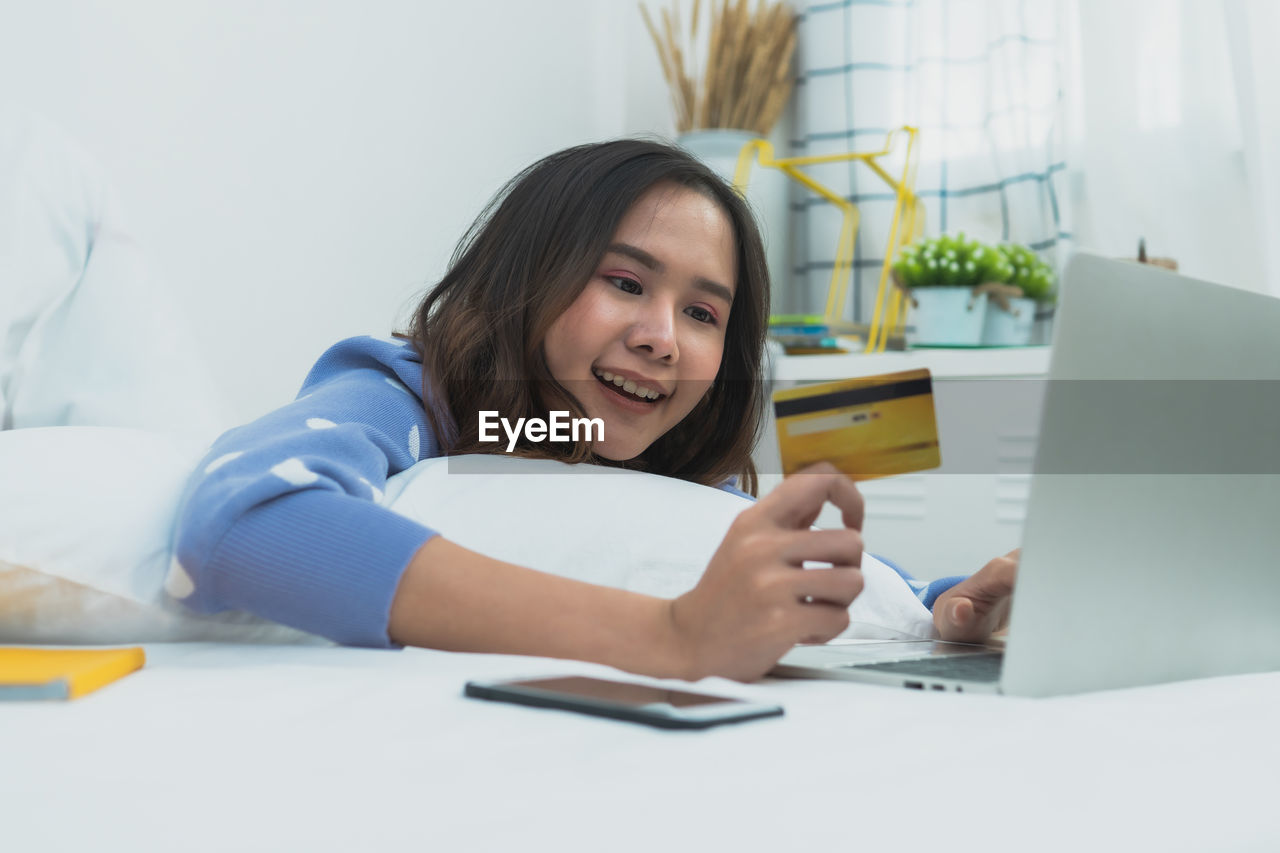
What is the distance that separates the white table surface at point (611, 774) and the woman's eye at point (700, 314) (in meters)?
0.59

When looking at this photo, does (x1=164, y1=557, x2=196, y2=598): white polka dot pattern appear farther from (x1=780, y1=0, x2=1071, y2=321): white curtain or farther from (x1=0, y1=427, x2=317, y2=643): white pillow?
(x1=780, y1=0, x2=1071, y2=321): white curtain

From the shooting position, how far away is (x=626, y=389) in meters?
1.02

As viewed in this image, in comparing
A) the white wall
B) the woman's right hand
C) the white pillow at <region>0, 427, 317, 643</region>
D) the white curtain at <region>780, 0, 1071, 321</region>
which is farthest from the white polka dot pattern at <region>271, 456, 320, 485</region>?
the white curtain at <region>780, 0, 1071, 321</region>

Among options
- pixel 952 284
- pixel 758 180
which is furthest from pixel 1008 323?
pixel 758 180

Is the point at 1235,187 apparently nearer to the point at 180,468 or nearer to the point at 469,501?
the point at 469,501

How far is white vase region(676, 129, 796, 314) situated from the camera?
236 cm

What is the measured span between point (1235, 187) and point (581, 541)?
1.88 m

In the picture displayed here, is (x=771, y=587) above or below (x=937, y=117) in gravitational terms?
below

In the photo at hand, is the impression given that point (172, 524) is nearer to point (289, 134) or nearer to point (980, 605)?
point (980, 605)

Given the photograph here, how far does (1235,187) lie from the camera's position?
2.06 m

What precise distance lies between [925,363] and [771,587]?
5.03 feet

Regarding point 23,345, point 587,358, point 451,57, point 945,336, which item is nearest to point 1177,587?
point 587,358

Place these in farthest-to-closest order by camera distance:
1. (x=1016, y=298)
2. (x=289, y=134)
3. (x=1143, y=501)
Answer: (x=1016, y=298) < (x=289, y=134) < (x=1143, y=501)
